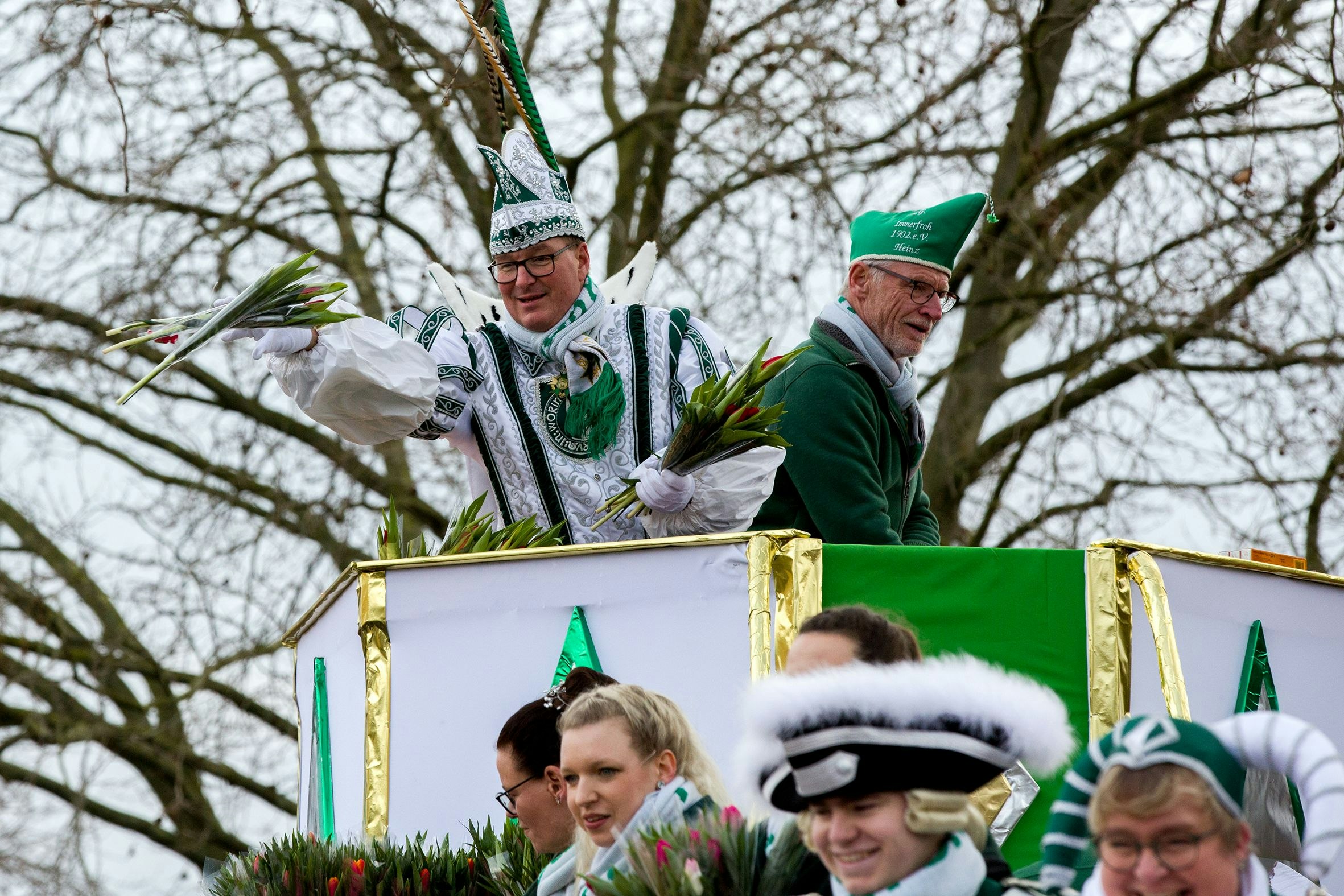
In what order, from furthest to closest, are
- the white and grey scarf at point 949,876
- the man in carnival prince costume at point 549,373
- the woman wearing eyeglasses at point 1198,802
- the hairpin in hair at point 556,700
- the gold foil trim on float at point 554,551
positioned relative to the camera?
the man in carnival prince costume at point 549,373, the gold foil trim on float at point 554,551, the hairpin in hair at point 556,700, the white and grey scarf at point 949,876, the woman wearing eyeglasses at point 1198,802

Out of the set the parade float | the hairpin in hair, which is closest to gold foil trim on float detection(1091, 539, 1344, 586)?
the parade float

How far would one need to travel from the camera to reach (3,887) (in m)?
8.77

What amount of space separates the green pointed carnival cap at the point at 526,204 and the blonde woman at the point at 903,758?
97.6 inches

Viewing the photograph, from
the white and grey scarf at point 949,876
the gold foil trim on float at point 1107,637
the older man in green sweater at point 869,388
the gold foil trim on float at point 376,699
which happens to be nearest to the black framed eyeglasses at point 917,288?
the older man in green sweater at point 869,388

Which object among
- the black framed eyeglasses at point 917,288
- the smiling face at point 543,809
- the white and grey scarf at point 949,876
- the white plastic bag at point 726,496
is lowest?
the smiling face at point 543,809

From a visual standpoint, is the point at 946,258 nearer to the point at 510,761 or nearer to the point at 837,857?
the point at 510,761

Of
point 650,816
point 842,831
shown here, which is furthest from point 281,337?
point 842,831

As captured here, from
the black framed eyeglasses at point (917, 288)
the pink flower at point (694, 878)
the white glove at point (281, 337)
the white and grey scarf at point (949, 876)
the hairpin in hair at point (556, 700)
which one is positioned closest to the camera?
the white and grey scarf at point (949, 876)

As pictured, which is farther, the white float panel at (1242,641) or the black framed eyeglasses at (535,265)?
the black framed eyeglasses at (535,265)

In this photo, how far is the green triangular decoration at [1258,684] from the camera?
13.8 feet

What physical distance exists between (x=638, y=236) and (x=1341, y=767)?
7.13 metres

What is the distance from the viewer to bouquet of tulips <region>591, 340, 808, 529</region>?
422 cm

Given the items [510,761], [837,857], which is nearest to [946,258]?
[510,761]

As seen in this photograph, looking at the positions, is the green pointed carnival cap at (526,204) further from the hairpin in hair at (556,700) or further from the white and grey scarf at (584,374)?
the hairpin in hair at (556,700)
